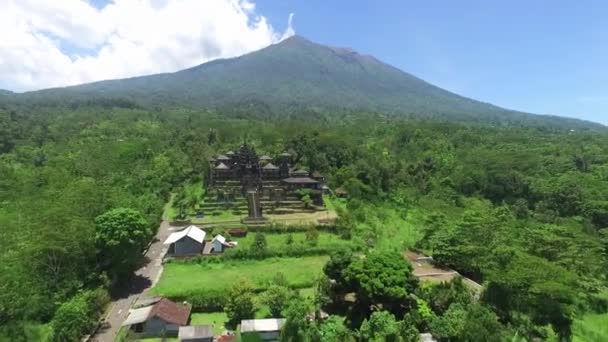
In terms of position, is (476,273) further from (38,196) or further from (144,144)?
(144,144)

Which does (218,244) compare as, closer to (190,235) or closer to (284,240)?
(190,235)

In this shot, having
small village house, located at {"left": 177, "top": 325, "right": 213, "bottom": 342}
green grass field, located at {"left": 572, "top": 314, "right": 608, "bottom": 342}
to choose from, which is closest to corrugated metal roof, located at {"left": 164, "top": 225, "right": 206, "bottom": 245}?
small village house, located at {"left": 177, "top": 325, "right": 213, "bottom": 342}

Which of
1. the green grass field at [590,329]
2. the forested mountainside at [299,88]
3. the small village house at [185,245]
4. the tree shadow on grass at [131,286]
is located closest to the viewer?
the green grass field at [590,329]

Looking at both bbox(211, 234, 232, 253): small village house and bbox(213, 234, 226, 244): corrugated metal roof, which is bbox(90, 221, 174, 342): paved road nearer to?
bbox(211, 234, 232, 253): small village house

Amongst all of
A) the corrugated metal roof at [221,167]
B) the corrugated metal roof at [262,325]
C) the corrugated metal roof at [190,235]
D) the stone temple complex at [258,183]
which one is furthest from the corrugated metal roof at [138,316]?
the corrugated metal roof at [221,167]

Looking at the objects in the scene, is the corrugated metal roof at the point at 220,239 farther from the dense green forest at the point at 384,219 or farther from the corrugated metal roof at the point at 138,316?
the corrugated metal roof at the point at 138,316

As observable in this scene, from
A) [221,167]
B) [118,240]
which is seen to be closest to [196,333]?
[118,240]
